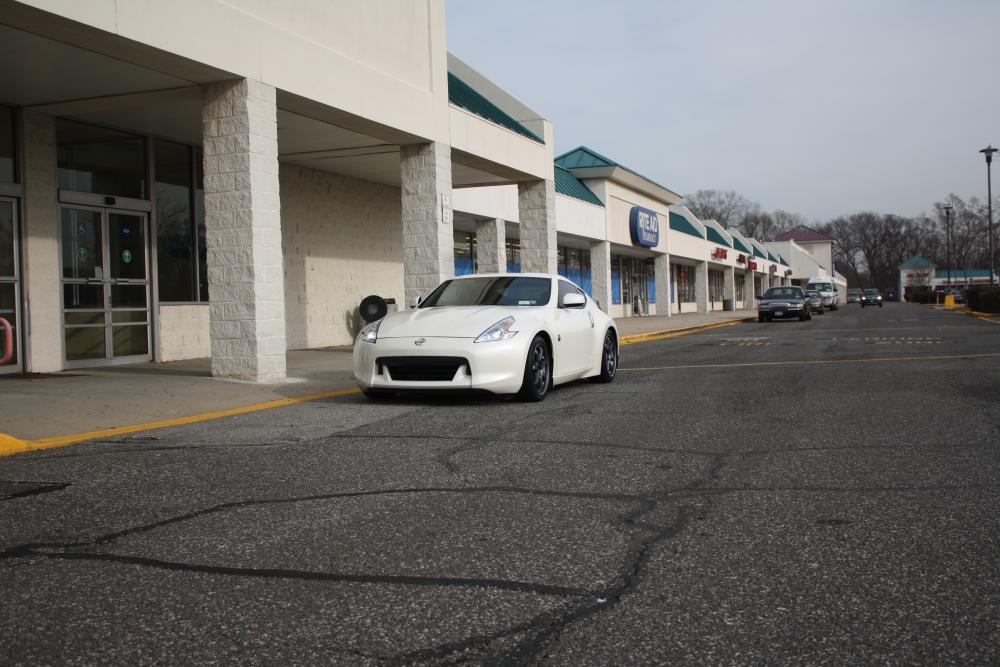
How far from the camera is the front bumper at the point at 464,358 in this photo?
858 centimetres

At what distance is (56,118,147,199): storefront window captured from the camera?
537 inches

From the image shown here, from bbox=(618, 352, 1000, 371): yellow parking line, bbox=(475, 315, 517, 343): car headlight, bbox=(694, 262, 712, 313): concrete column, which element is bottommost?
bbox=(618, 352, 1000, 371): yellow parking line

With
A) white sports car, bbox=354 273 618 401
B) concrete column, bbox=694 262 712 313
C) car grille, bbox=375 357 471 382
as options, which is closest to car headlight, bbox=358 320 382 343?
white sports car, bbox=354 273 618 401

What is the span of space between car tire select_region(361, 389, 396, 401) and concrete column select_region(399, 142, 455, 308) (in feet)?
21.6

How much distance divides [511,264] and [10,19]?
25.4 metres

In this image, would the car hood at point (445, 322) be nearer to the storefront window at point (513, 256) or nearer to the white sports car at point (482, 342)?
the white sports car at point (482, 342)

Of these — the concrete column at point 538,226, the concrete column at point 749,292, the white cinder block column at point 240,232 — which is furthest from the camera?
the concrete column at point 749,292

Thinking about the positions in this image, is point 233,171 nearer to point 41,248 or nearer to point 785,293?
point 41,248

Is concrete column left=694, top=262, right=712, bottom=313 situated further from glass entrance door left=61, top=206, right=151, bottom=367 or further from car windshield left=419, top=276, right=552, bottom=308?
car windshield left=419, top=276, right=552, bottom=308

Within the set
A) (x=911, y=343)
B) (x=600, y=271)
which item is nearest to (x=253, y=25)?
(x=911, y=343)

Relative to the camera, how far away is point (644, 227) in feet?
130

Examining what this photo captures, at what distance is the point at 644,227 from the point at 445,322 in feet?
104

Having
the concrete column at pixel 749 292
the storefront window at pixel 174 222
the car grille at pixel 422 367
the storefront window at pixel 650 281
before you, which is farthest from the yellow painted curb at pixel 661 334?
the concrete column at pixel 749 292

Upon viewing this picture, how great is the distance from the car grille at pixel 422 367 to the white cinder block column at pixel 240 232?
3004 mm
